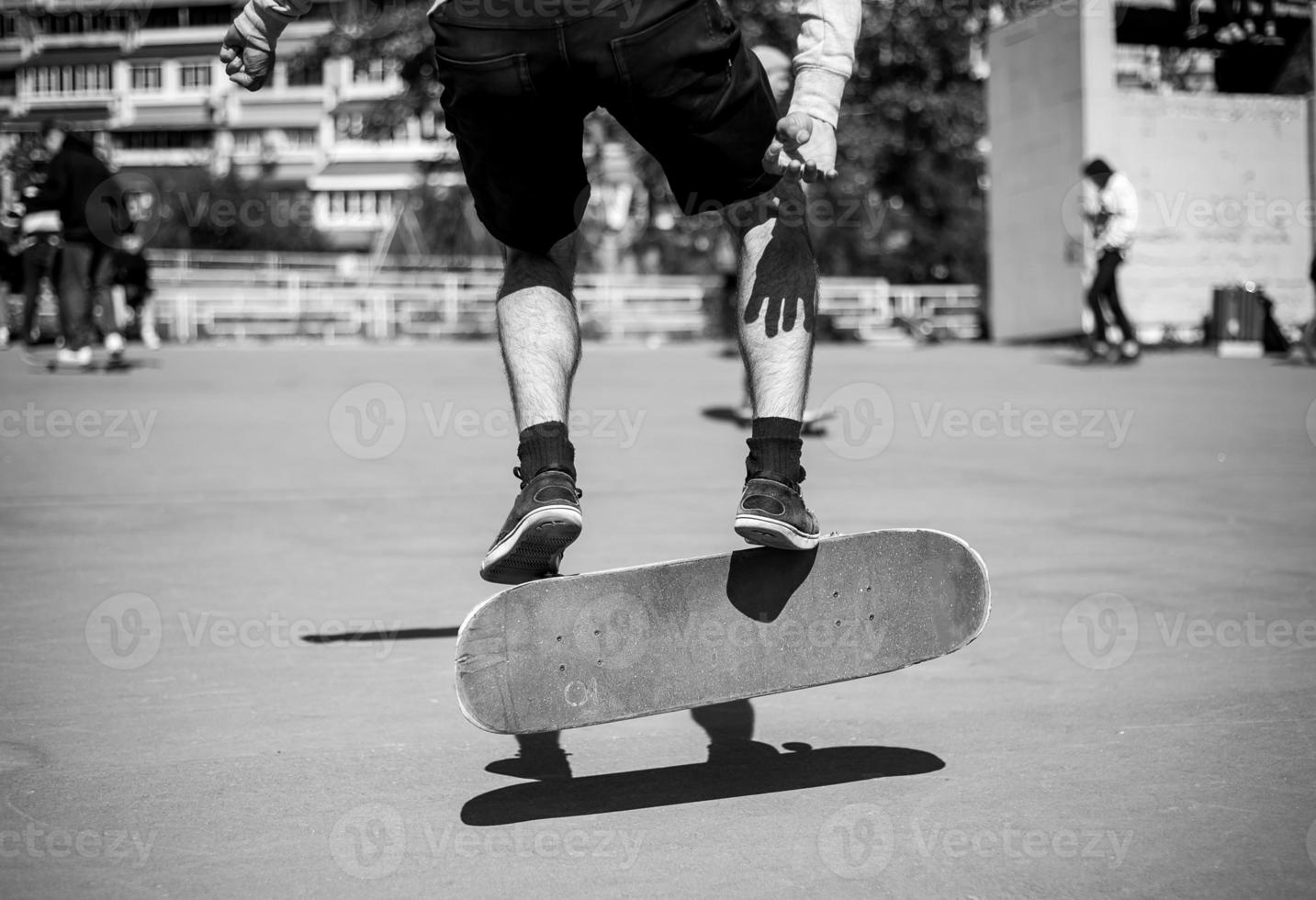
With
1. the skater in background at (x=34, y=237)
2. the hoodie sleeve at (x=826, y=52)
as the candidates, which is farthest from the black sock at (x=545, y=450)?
the skater in background at (x=34, y=237)

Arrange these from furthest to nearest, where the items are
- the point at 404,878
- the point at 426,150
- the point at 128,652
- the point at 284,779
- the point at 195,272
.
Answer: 1. the point at 426,150
2. the point at 195,272
3. the point at 128,652
4. the point at 284,779
5. the point at 404,878

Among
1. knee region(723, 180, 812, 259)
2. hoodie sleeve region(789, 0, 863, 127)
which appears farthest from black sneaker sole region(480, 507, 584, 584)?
hoodie sleeve region(789, 0, 863, 127)

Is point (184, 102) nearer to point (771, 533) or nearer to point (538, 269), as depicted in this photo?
point (538, 269)

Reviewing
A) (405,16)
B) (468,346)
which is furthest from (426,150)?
(468,346)

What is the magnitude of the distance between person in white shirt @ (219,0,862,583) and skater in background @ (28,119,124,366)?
11534 millimetres

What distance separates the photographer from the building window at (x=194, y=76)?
91.1 meters

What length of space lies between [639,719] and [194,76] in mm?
95340

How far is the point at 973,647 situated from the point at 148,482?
182 inches

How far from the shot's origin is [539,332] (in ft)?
10.4

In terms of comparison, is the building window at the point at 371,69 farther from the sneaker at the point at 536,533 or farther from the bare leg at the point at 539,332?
the sneaker at the point at 536,533

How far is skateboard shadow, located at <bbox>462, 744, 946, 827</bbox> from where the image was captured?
107 inches

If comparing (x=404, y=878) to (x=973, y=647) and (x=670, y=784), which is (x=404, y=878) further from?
(x=973, y=647)

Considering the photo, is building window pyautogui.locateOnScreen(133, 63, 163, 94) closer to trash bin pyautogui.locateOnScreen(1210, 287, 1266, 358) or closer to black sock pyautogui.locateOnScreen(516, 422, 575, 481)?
trash bin pyautogui.locateOnScreen(1210, 287, 1266, 358)

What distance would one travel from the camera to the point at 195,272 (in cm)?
3359
